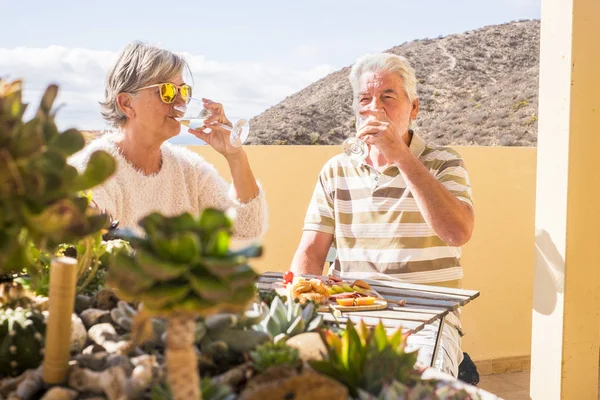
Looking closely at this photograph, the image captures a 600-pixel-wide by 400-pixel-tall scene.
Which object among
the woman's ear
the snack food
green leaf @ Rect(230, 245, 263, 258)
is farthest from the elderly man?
green leaf @ Rect(230, 245, 263, 258)

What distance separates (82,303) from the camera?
1207 millimetres

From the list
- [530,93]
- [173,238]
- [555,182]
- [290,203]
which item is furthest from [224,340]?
[530,93]

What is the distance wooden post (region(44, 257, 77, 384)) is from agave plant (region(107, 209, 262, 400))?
189 millimetres

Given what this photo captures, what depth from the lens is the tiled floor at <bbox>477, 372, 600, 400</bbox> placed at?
4.65 metres

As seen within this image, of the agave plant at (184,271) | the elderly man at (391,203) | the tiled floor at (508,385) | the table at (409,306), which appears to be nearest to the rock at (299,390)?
the agave plant at (184,271)

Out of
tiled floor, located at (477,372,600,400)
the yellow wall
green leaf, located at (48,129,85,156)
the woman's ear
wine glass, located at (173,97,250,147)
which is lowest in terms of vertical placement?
tiled floor, located at (477,372,600,400)

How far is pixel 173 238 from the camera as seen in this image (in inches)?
26.8

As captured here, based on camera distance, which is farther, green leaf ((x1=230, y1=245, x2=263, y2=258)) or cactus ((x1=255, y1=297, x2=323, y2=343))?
cactus ((x1=255, y1=297, x2=323, y2=343))

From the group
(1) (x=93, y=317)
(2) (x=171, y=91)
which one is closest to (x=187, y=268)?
(1) (x=93, y=317)

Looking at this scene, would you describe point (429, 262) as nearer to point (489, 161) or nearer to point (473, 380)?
point (473, 380)

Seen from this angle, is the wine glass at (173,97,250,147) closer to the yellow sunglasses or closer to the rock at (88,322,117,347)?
the yellow sunglasses

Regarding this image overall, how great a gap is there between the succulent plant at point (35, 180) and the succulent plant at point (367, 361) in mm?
358

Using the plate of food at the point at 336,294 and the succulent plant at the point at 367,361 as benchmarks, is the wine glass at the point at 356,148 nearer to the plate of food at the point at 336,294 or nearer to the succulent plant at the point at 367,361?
the plate of food at the point at 336,294

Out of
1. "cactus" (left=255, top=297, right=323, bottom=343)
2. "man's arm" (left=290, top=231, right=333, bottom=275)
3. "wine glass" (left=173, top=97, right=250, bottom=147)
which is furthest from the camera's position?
"man's arm" (left=290, top=231, right=333, bottom=275)
